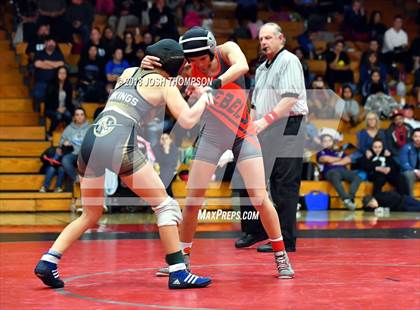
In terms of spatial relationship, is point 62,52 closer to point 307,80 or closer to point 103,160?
point 307,80

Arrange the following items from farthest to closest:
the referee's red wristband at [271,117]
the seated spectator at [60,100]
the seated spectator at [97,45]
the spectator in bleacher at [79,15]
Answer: the spectator in bleacher at [79,15], the seated spectator at [97,45], the seated spectator at [60,100], the referee's red wristband at [271,117]

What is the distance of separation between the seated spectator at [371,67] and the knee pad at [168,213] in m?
10.5

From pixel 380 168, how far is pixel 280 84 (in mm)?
5760

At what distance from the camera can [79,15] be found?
15.8 metres

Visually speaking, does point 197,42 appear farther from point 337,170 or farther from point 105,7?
point 105,7

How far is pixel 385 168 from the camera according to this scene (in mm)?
13188

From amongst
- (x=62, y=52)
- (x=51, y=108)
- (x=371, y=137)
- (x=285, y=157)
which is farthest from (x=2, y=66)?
(x=285, y=157)

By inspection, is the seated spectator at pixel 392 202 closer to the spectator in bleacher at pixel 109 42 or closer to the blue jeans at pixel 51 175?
the blue jeans at pixel 51 175

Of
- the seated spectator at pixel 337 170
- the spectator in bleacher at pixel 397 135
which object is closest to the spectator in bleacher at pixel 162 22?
the seated spectator at pixel 337 170

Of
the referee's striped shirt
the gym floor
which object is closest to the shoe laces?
the gym floor

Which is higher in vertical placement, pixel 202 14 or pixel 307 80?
pixel 202 14

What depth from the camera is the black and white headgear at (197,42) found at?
20.2 ft

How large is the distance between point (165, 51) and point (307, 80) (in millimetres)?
9045

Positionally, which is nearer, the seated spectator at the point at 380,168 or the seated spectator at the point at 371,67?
the seated spectator at the point at 380,168
